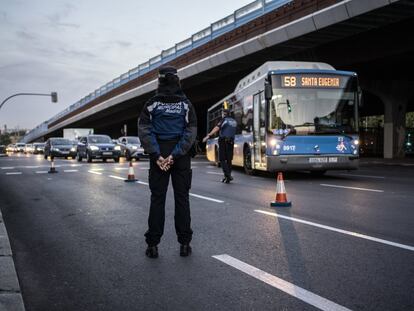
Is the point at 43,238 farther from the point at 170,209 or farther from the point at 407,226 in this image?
the point at 407,226

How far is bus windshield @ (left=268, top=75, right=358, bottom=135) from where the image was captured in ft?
45.3

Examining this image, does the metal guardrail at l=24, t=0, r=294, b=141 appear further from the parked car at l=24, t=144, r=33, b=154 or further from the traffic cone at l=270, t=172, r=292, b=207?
the parked car at l=24, t=144, r=33, b=154

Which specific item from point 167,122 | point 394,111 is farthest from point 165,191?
point 394,111

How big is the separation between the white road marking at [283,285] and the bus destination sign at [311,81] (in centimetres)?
968

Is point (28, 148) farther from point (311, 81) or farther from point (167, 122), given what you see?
point (167, 122)

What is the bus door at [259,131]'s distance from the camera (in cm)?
1453

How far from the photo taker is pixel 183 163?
5.07 meters

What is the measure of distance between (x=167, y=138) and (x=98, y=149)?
25.1 meters

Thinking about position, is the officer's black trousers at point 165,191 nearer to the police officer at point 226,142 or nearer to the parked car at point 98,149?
the police officer at point 226,142

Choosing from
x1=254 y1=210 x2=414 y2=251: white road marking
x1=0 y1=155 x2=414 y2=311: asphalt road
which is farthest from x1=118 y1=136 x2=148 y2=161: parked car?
x1=254 y1=210 x2=414 y2=251: white road marking

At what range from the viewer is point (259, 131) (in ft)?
49.3

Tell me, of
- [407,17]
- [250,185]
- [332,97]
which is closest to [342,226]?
[250,185]

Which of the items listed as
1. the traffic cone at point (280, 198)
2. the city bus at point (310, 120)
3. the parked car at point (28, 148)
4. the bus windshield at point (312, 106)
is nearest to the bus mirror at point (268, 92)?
the city bus at point (310, 120)

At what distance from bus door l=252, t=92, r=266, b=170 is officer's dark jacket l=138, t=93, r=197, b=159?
942 cm
